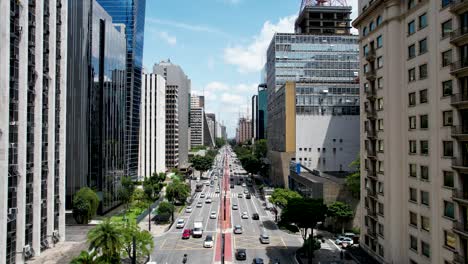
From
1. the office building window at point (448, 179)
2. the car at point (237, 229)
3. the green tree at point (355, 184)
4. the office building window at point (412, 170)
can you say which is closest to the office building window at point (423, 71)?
the office building window at point (412, 170)

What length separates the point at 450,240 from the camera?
1374 inches

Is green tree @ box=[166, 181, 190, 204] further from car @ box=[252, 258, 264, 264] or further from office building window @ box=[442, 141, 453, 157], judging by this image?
office building window @ box=[442, 141, 453, 157]

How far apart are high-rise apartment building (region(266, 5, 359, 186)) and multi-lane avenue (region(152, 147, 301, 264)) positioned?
24296 mm

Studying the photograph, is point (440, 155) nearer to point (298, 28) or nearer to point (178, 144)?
point (298, 28)

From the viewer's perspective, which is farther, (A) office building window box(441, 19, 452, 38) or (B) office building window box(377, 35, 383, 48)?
(B) office building window box(377, 35, 383, 48)

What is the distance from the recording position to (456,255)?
33.5 metres

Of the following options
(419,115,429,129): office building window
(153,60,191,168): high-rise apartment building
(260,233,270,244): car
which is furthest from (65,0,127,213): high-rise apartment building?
(153,60,191,168): high-rise apartment building

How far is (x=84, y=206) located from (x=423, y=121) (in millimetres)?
57535

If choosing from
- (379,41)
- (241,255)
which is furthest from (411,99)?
(241,255)

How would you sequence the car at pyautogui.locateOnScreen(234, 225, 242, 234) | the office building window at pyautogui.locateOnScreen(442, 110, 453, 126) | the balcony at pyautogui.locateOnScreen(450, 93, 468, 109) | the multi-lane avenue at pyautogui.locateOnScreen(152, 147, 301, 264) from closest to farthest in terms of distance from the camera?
the balcony at pyautogui.locateOnScreen(450, 93, 468, 109), the office building window at pyautogui.locateOnScreen(442, 110, 453, 126), the multi-lane avenue at pyautogui.locateOnScreen(152, 147, 301, 264), the car at pyautogui.locateOnScreen(234, 225, 242, 234)

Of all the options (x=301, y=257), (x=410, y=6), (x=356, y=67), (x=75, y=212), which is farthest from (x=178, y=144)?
(x=410, y=6)

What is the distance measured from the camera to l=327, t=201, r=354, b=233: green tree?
6912cm

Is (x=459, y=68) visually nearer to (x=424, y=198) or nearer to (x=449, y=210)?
(x=449, y=210)

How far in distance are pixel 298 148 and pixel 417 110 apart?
75.5 meters
